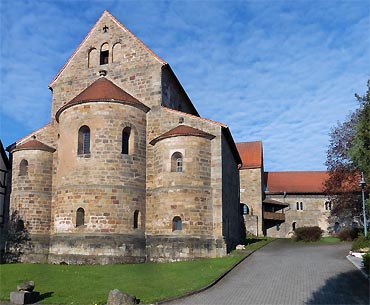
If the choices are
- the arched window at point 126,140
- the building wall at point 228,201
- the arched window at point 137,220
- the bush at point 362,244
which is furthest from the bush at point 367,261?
the arched window at point 126,140

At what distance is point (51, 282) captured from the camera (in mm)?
17531

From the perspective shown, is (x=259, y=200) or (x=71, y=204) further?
(x=259, y=200)

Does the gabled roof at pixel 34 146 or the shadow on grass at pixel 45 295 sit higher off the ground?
the gabled roof at pixel 34 146

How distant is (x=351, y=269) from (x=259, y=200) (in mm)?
29310

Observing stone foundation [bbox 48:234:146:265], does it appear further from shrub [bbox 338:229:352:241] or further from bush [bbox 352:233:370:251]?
shrub [bbox 338:229:352:241]

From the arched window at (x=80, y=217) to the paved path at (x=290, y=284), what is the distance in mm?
9480

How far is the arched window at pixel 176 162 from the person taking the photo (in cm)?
2475

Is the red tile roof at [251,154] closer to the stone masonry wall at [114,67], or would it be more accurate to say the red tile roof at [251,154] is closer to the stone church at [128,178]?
the stone church at [128,178]

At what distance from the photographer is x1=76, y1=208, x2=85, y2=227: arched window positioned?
2402 centimetres

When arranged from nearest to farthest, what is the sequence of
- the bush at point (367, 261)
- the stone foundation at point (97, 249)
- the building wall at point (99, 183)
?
the bush at point (367, 261)
the stone foundation at point (97, 249)
the building wall at point (99, 183)

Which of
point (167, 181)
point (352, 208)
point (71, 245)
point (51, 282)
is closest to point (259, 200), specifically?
point (352, 208)

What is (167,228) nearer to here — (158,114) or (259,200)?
(158,114)

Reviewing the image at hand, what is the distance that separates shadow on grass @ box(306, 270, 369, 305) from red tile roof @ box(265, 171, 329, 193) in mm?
36974

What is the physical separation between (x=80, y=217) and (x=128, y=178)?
11.5 feet
